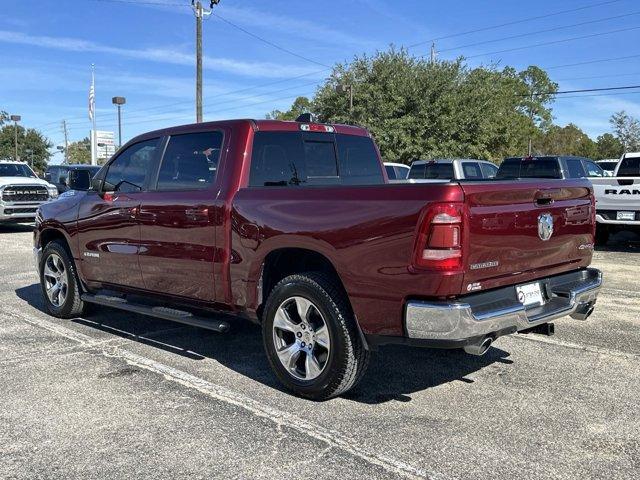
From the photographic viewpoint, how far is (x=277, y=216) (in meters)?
4.25

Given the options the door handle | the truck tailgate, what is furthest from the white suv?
the truck tailgate

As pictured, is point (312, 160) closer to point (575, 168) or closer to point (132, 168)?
point (132, 168)

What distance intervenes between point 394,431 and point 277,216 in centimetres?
160

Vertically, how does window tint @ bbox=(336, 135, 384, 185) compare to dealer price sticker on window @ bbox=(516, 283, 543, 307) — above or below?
above

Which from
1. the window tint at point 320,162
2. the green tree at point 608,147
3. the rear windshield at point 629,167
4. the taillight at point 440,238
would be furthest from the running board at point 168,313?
the green tree at point 608,147

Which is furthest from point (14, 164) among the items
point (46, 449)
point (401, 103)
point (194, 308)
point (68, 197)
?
point (401, 103)

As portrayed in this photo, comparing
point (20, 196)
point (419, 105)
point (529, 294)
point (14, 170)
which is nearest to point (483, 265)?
point (529, 294)

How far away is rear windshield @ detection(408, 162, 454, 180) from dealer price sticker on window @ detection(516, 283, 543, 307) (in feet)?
39.6

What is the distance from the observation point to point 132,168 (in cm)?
574

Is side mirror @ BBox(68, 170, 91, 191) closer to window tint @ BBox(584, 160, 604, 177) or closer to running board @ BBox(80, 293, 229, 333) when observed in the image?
running board @ BBox(80, 293, 229, 333)

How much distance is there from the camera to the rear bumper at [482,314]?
3475 millimetres

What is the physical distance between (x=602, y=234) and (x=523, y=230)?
33.3ft

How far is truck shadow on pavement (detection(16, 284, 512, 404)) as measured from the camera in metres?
4.53

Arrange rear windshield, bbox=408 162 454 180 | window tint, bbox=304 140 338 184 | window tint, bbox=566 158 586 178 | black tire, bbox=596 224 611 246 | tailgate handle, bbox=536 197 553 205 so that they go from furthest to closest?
rear windshield, bbox=408 162 454 180 → window tint, bbox=566 158 586 178 → black tire, bbox=596 224 611 246 → window tint, bbox=304 140 338 184 → tailgate handle, bbox=536 197 553 205
